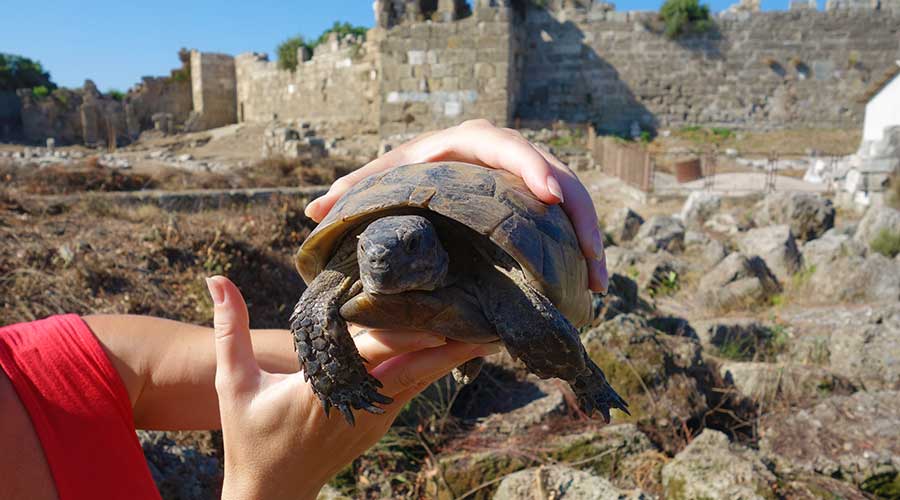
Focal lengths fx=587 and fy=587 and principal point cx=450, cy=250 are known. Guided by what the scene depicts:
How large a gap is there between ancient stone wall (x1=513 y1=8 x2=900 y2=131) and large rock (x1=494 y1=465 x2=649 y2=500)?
46.1ft

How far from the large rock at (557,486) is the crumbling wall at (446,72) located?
10819 millimetres

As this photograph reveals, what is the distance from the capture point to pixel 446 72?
41.5 ft

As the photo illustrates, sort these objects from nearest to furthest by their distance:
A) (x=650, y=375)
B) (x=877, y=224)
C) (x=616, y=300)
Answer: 1. (x=650, y=375)
2. (x=616, y=300)
3. (x=877, y=224)

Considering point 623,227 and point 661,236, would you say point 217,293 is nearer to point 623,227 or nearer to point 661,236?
point 661,236

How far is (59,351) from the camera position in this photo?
65.4 inches

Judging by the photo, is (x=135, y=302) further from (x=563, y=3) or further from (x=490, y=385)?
(x=563, y=3)

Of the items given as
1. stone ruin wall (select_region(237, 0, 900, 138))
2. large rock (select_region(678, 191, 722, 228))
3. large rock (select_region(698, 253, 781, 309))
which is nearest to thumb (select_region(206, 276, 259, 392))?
large rock (select_region(698, 253, 781, 309))

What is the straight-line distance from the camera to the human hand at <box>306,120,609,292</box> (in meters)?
1.84

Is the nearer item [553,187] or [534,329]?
[534,329]

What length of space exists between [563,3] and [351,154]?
769 centimetres

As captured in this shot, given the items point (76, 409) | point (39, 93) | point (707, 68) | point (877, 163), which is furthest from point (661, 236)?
point (39, 93)

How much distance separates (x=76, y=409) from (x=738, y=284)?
5.76 m

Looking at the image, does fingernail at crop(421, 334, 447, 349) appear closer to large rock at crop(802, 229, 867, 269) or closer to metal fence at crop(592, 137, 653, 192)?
large rock at crop(802, 229, 867, 269)

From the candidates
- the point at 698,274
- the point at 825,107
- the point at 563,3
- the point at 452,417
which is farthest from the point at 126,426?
the point at 825,107
